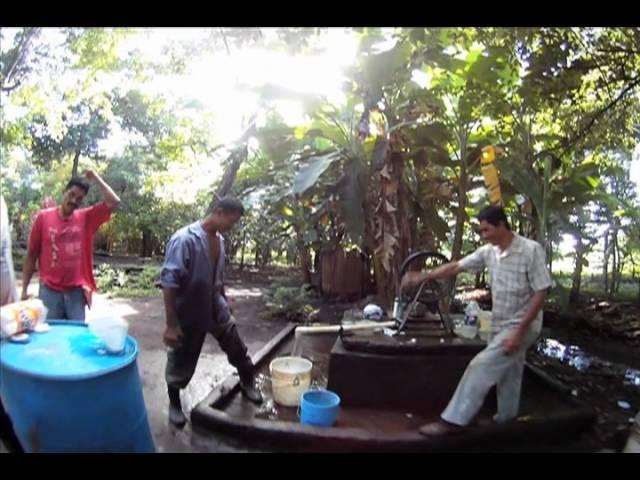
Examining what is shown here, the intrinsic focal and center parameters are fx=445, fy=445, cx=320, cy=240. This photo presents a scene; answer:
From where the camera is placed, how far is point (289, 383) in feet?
7.93

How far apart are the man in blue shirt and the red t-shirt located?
1.20ft

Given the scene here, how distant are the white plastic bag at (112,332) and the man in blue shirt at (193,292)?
569 mm

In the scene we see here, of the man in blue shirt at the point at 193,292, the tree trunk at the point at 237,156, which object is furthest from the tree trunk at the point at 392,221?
the man in blue shirt at the point at 193,292

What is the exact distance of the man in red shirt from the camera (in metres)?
2.01

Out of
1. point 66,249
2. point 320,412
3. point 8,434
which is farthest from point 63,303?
point 320,412

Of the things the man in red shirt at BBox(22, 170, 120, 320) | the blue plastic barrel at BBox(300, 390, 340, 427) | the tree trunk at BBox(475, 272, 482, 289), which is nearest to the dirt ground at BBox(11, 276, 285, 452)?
the man in red shirt at BBox(22, 170, 120, 320)

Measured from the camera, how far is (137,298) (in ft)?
17.2

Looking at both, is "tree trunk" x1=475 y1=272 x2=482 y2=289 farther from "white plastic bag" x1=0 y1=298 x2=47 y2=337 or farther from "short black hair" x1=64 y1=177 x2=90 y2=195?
"white plastic bag" x1=0 y1=298 x2=47 y2=337

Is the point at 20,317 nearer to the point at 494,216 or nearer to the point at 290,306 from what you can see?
the point at 494,216

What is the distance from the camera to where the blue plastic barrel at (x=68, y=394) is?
138 centimetres

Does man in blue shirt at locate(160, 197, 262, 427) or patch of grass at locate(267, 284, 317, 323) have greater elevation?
man in blue shirt at locate(160, 197, 262, 427)

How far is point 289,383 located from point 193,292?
72 cm

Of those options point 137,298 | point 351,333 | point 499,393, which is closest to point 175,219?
point 137,298
